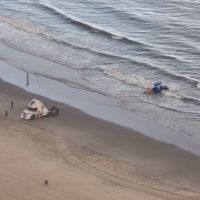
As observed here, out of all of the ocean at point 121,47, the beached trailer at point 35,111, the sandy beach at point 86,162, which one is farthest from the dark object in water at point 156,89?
the beached trailer at point 35,111

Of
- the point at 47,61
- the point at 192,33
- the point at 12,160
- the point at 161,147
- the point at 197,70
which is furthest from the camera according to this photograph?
the point at 192,33

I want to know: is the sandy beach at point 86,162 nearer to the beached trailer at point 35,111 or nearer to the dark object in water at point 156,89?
the beached trailer at point 35,111

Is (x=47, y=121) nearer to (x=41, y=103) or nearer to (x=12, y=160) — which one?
(x=41, y=103)

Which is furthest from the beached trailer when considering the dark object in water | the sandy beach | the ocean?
the dark object in water

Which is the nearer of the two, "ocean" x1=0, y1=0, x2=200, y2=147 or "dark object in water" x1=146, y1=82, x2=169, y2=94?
"ocean" x1=0, y1=0, x2=200, y2=147

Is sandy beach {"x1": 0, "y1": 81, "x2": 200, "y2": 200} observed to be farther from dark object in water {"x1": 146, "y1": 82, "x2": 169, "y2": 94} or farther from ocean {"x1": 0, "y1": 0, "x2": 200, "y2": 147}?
dark object in water {"x1": 146, "y1": 82, "x2": 169, "y2": 94}

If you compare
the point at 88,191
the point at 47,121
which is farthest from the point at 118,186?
the point at 47,121
